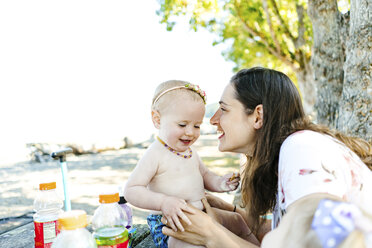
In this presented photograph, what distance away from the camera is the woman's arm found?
1794 mm

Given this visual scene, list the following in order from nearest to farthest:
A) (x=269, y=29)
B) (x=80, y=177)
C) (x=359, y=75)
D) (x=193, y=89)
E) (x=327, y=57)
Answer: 1. (x=193, y=89)
2. (x=359, y=75)
3. (x=327, y=57)
4. (x=80, y=177)
5. (x=269, y=29)

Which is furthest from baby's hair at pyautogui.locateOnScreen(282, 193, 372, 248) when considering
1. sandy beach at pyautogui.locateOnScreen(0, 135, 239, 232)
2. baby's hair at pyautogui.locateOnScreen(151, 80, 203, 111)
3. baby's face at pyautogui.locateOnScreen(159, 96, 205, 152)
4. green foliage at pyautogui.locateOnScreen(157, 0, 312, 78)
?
green foliage at pyautogui.locateOnScreen(157, 0, 312, 78)

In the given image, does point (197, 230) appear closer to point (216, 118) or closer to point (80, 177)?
point (216, 118)

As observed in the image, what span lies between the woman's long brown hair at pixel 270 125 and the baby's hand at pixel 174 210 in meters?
0.42

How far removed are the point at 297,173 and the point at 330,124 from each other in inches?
133

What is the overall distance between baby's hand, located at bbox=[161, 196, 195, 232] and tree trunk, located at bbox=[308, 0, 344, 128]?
9.96 feet

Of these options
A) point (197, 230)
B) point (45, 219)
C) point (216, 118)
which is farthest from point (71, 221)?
point (216, 118)

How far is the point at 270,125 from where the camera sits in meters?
1.75

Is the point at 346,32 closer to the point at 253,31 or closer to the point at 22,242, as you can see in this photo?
the point at 22,242

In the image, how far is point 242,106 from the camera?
188cm

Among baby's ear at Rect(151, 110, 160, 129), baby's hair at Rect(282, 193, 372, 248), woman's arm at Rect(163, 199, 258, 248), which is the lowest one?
woman's arm at Rect(163, 199, 258, 248)

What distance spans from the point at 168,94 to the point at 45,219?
1063 mm

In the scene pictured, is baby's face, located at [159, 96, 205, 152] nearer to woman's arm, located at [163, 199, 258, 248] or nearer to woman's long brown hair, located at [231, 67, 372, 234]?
woman's long brown hair, located at [231, 67, 372, 234]

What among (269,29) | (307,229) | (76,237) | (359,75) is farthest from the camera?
(269,29)
